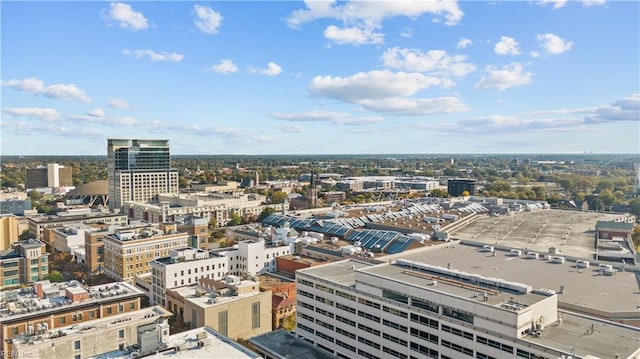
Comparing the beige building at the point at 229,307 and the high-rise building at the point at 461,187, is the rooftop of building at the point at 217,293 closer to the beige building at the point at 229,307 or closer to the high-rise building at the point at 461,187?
the beige building at the point at 229,307

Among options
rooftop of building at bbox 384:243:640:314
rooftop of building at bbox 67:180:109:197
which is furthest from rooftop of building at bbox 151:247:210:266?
rooftop of building at bbox 67:180:109:197

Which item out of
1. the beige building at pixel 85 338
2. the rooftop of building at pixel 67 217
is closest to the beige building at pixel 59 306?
the beige building at pixel 85 338

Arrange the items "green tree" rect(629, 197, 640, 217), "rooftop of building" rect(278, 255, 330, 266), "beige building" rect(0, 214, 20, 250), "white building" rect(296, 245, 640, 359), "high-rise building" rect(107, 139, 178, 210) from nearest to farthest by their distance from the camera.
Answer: "white building" rect(296, 245, 640, 359), "rooftop of building" rect(278, 255, 330, 266), "beige building" rect(0, 214, 20, 250), "green tree" rect(629, 197, 640, 217), "high-rise building" rect(107, 139, 178, 210)

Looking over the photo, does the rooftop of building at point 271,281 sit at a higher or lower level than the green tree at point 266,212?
lower

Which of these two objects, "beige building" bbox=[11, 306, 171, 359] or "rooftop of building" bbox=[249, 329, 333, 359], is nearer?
"beige building" bbox=[11, 306, 171, 359]

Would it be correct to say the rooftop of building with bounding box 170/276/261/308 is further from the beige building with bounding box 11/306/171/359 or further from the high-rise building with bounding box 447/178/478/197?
the high-rise building with bounding box 447/178/478/197

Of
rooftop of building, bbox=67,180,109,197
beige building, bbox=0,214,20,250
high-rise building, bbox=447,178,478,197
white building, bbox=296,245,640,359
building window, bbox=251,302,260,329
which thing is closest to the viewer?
white building, bbox=296,245,640,359

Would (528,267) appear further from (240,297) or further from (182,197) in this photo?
(182,197)

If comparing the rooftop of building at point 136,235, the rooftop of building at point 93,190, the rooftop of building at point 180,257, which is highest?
the rooftop of building at point 93,190
